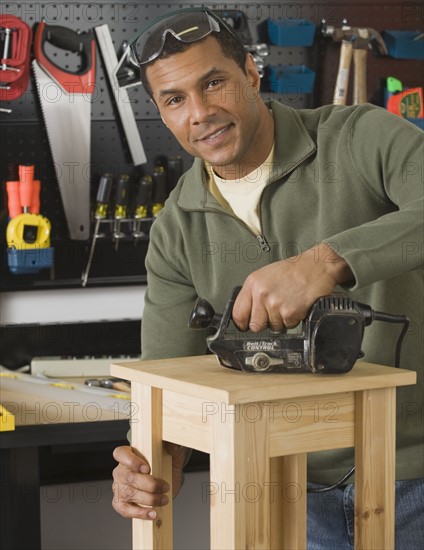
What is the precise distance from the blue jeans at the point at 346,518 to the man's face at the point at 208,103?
0.67 metres

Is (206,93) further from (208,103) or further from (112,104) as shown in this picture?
(112,104)

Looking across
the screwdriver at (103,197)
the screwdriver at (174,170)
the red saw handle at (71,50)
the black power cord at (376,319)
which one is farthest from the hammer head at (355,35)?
the black power cord at (376,319)

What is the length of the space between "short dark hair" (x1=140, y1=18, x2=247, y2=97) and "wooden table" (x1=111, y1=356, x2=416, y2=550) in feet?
1.84

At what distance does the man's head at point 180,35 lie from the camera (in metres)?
1.68

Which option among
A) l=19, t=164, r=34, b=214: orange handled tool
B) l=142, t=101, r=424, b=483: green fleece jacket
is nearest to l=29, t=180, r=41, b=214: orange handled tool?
l=19, t=164, r=34, b=214: orange handled tool

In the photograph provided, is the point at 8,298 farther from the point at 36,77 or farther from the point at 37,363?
the point at 36,77

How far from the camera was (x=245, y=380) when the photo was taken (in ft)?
4.48

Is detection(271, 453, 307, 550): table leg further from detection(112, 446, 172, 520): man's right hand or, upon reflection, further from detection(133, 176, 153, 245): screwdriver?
detection(133, 176, 153, 245): screwdriver

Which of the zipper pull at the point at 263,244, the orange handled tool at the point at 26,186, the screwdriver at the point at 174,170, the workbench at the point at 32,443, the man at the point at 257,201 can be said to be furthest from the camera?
the screwdriver at the point at 174,170

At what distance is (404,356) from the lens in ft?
5.52

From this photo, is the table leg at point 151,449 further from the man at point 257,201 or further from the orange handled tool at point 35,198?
the orange handled tool at point 35,198

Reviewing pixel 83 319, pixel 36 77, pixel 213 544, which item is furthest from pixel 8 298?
pixel 213 544

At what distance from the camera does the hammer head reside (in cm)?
333

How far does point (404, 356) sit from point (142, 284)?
1757mm
